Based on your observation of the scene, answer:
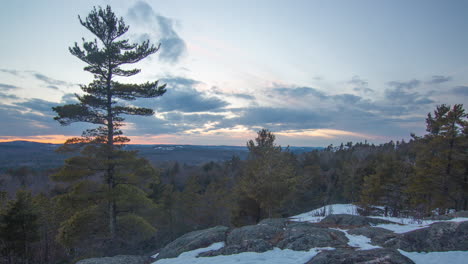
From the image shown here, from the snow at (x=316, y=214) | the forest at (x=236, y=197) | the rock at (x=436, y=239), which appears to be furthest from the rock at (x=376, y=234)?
the forest at (x=236, y=197)

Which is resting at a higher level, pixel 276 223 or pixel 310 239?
pixel 310 239

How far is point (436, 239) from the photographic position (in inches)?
208

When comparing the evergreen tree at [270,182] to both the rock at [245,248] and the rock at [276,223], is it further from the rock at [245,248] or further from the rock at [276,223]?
the rock at [245,248]

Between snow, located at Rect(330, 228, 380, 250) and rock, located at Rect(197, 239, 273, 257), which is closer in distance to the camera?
snow, located at Rect(330, 228, 380, 250)

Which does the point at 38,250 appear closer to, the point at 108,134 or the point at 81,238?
the point at 81,238

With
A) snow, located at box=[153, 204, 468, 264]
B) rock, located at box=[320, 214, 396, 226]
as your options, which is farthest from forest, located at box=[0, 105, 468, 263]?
snow, located at box=[153, 204, 468, 264]

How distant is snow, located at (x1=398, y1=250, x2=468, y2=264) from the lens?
4.59 m

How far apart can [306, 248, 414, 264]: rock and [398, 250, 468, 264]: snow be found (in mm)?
600

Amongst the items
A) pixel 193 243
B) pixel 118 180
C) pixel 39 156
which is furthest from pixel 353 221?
pixel 39 156

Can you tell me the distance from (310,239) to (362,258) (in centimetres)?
192

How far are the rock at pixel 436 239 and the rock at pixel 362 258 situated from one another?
3.46 ft

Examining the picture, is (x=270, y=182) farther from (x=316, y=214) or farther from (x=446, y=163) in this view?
(x=446, y=163)

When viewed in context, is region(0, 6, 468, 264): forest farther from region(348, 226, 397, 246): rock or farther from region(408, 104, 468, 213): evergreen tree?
region(348, 226, 397, 246): rock

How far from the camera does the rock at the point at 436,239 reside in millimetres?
5102
